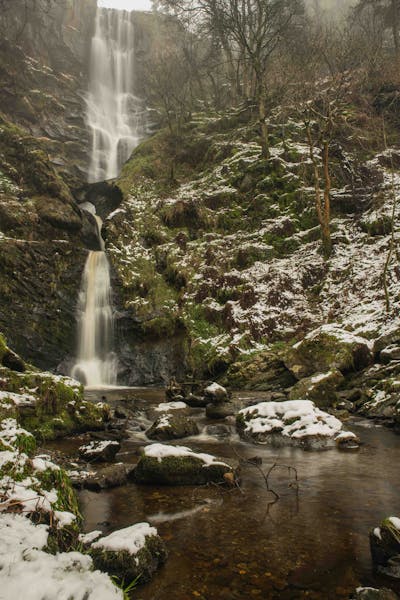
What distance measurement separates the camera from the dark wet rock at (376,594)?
2.83 metres

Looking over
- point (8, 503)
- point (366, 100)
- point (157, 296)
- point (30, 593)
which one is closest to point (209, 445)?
point (8, 503)

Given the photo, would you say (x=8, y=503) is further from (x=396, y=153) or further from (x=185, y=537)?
(x=396, y=153)

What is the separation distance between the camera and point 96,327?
58.3 feet

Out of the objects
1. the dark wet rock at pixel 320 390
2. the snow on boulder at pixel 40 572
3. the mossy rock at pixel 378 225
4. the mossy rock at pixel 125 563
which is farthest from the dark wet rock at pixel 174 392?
the mossy rock at pixel 378 225

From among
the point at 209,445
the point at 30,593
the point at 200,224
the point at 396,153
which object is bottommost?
the point at 209,445

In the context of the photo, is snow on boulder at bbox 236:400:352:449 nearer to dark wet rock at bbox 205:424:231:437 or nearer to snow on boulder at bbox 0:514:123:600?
dark wet rock at bbox 205:424:231:437

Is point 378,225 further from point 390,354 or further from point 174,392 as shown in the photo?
point 174,392

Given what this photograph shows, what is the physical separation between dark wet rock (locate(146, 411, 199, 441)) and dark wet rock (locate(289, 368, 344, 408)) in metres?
3.21

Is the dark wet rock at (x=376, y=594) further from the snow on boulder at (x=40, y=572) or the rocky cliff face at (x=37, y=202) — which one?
the rocky cliff face at (x=37, y=202)

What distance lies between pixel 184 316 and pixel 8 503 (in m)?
14.2

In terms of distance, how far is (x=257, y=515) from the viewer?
15.3 ft

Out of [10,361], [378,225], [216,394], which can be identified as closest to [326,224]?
[378,225]

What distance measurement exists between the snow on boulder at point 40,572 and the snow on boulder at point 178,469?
2.99 metres

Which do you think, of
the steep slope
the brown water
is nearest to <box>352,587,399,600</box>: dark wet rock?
the brown water
